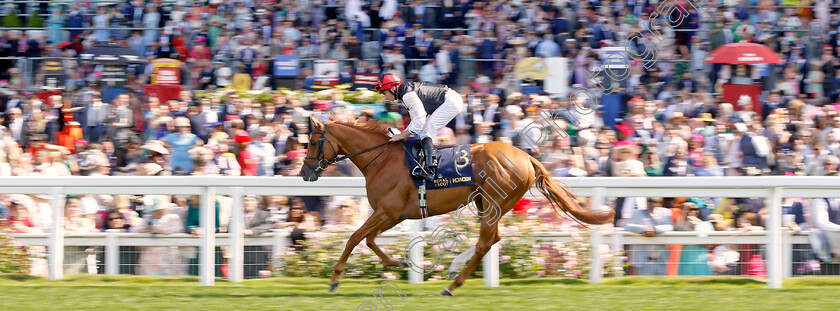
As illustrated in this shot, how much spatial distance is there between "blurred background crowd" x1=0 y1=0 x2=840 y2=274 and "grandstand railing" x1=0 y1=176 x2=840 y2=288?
84 mm

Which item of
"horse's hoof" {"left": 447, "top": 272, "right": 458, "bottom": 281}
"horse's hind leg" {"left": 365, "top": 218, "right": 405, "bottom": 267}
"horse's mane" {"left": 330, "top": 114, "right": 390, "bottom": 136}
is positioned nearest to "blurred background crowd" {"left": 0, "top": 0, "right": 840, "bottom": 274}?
"horse's mane" {"left": 330, "top": 114, "right": 390, "bottom": 136}

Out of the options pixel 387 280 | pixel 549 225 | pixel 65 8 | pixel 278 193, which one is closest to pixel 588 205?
pixel 549 225

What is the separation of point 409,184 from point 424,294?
30.7 inches

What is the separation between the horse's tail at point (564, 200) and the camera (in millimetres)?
6848

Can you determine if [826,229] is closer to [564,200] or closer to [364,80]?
[564,200]

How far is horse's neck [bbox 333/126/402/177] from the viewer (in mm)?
7129

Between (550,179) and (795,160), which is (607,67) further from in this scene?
(550,179)

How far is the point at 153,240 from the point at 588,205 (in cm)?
322

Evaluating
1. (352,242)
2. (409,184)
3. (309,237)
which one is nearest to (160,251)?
(309,237)

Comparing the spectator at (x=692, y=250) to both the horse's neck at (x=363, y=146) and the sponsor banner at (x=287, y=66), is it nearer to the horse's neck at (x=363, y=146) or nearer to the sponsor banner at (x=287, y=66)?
the horse's neck at (x=363, y=146)

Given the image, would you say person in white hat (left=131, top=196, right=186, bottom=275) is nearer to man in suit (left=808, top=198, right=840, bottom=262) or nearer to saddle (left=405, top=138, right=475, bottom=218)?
saddle (left=405, top=138, right=475, bottom=218)

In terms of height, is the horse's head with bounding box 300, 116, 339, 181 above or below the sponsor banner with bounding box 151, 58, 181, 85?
below

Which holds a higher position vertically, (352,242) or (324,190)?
(324,190)

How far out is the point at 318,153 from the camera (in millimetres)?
7133
